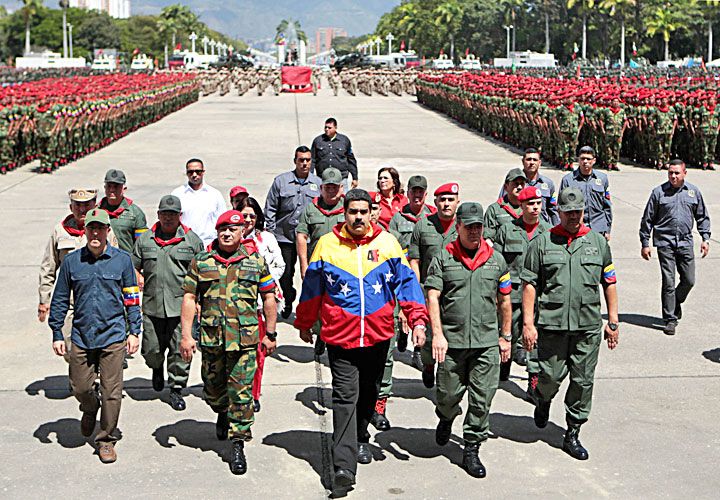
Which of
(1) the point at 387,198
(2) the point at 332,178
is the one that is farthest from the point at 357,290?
(1) the point at 387,198

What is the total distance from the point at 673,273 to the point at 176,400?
5.00 metres

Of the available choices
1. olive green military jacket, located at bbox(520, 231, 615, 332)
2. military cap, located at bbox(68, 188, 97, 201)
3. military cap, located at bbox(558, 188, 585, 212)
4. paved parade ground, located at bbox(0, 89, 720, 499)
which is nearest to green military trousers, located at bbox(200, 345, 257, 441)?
paved parade ground, located at bbox(0, 89, 720, 499)

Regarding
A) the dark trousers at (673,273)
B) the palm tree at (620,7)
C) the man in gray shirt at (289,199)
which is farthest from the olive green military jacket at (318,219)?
the palm tree at (620,7)

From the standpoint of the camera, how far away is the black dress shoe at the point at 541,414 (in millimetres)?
7145

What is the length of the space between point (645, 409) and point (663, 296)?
2.51m

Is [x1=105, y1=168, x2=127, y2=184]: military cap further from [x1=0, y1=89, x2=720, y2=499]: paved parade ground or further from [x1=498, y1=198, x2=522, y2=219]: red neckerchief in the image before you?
[x1=498, y1=198, x2=522, y2=219]: red neckerchief

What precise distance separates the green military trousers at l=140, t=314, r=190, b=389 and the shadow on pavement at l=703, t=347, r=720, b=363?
14.5ft

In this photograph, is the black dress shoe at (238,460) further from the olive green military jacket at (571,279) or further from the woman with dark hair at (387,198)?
the woman with dark hair at (387,198)

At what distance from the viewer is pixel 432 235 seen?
7.69 meters

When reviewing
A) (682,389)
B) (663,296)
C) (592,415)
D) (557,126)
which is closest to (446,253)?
(592,415)

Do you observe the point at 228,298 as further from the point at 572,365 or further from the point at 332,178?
the point at 332,178

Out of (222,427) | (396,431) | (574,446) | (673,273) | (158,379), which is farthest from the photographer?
(673,273)

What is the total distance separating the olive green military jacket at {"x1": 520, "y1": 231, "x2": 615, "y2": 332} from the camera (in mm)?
6781

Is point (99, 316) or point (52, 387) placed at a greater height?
point (99, 316)
